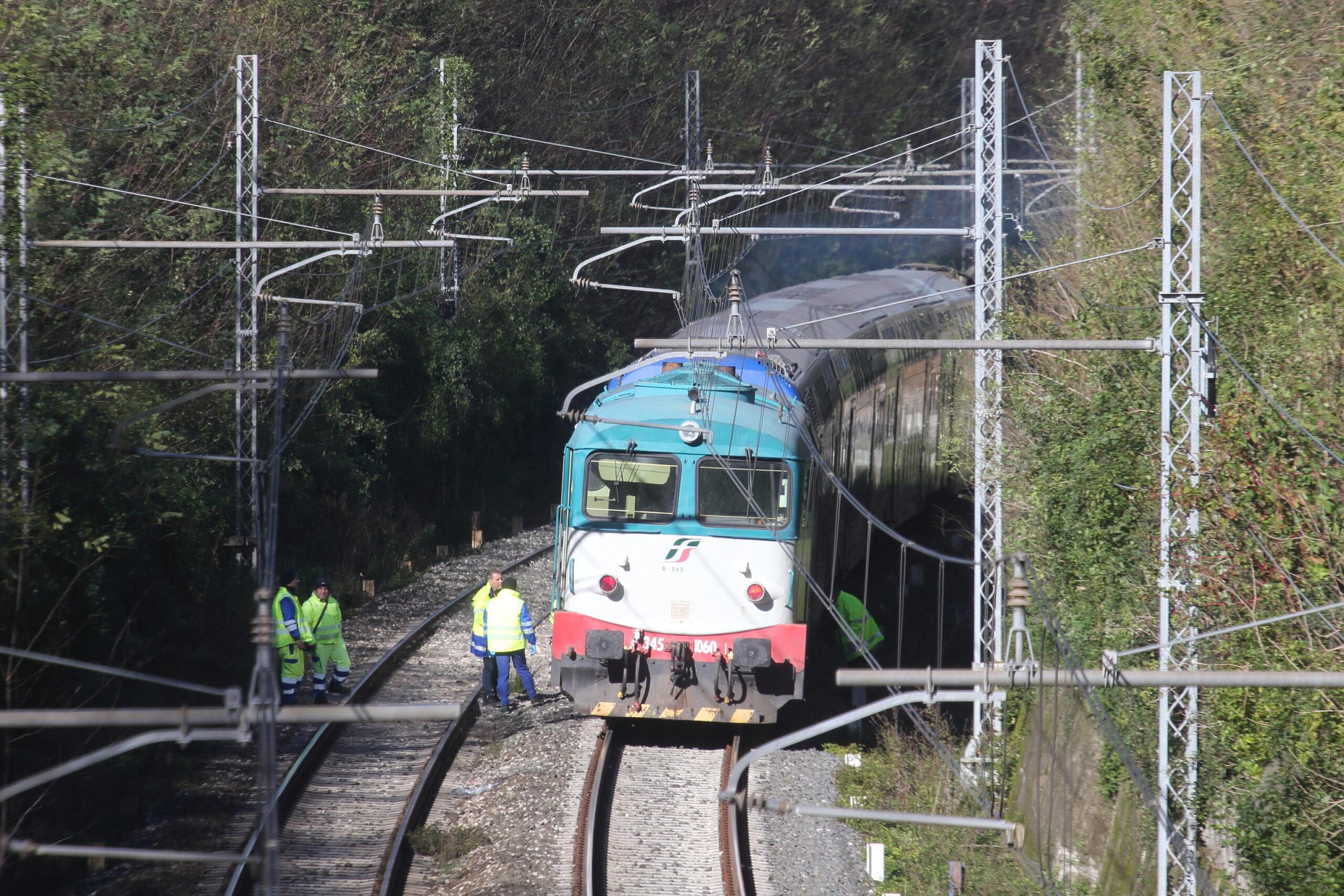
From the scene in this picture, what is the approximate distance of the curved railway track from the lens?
9.78 meters

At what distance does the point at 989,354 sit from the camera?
492 inches

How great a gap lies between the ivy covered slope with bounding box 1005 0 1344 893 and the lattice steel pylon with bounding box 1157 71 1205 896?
0.23m

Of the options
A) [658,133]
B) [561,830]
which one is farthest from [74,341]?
[658,133]

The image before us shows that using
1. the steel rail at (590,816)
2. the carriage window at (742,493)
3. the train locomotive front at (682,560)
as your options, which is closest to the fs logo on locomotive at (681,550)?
the train locomotive front at (682,560)

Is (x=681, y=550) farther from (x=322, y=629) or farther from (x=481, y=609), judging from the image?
(x=322, y=629)

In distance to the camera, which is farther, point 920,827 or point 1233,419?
point 920,827

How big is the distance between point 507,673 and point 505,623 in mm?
690

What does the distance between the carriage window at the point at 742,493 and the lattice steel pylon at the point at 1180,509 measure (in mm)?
3512

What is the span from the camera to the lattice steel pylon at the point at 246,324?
15273mm

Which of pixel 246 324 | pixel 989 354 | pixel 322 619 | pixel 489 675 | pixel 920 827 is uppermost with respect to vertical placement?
pixel 246 324

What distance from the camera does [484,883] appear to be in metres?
9.69

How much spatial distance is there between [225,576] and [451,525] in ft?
28.3

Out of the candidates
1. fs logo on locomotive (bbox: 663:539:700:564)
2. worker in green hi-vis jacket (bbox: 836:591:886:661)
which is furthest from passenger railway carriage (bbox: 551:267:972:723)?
worker in green hi-vis jacket (bbox: 836:591:886:661)

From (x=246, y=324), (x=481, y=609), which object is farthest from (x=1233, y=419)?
(x=246, y=324)
